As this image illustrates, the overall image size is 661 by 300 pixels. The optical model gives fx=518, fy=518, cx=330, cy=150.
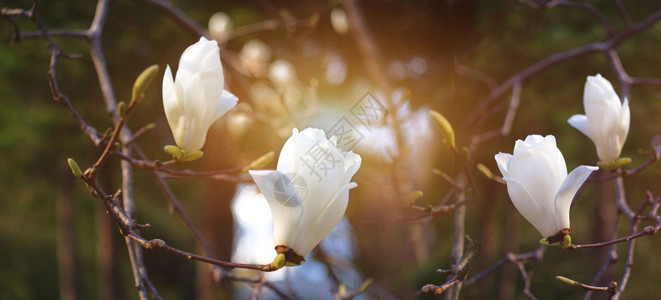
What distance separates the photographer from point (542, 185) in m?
0.84

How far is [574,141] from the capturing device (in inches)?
181

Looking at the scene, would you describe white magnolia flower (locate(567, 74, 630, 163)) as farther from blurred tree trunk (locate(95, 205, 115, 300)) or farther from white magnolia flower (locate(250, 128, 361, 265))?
blurred tree trunk (locate(95, 205, 115, 300))

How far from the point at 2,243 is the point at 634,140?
6668 millimetres

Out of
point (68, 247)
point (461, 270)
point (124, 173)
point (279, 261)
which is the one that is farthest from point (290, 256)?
point (68, 247)

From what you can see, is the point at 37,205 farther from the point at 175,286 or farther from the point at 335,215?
the point at 335,215

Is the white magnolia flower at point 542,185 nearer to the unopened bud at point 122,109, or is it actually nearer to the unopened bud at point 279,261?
the unopened bud at point 279,261

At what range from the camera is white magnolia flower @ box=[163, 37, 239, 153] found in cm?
89

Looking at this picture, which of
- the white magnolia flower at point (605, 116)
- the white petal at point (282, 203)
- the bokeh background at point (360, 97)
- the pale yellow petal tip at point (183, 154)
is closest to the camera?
the white petal at point (282, 203)

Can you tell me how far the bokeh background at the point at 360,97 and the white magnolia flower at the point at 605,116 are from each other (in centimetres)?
133

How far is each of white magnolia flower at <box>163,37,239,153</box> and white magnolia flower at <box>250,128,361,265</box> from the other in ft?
0.75

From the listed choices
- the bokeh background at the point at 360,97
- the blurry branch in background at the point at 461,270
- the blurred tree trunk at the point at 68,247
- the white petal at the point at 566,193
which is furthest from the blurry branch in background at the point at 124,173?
the blurred tree trunk at the point at 68,247

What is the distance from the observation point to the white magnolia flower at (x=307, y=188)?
29.1 inches

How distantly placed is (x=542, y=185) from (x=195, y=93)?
1.97ft

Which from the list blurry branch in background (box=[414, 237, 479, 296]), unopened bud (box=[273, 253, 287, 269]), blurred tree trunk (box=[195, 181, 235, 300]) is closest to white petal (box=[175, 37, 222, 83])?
unopened bud (box=[273, 253, 287, 269])
